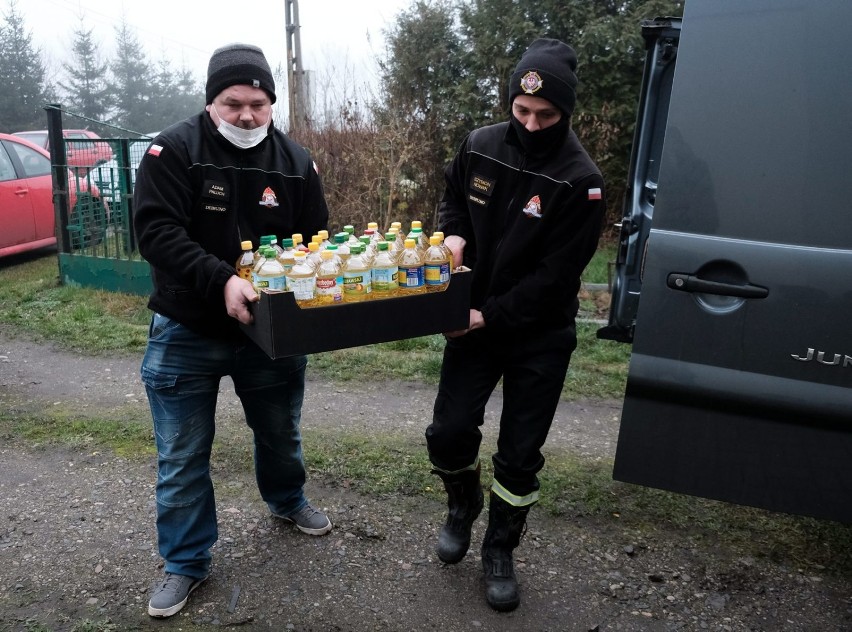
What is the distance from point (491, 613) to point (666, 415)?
102 cm

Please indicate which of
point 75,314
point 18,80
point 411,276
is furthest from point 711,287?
point 18,80

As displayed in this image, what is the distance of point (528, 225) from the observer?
2.70 metres

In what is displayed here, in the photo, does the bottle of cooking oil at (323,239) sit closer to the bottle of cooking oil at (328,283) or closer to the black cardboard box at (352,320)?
the bottle of cooking oil at (328,283)

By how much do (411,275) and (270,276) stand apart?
0.47 meters

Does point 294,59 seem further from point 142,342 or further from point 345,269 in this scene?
point 345,269

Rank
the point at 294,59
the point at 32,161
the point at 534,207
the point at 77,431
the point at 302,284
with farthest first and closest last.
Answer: the point at 294,59 < the point at 32,161 < the point at 77,431 < the point at 534,207 < the point at 302,284

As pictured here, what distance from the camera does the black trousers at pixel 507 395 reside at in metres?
2.81

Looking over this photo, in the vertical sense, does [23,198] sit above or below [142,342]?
above

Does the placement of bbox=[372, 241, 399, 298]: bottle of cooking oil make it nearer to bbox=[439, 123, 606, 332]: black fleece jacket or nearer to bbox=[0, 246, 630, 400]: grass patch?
bbox=[439, 123, 606, 332]: black fleece jacket

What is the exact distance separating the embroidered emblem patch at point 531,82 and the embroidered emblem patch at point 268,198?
99 centimetres

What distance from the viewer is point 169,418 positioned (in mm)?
2727

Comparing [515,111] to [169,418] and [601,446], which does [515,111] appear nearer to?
[169,418]

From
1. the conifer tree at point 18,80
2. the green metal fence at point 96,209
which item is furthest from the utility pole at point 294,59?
the conifer tree at point 18,80

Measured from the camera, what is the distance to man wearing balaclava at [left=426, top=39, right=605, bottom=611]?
8.71 feet
